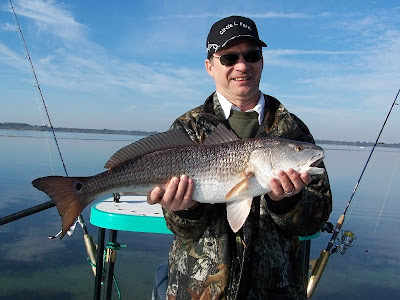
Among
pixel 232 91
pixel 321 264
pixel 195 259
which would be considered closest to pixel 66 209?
pixel 195 259

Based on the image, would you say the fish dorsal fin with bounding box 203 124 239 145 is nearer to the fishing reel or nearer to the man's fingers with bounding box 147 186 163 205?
the man's fingers with bounding box 147 186 163 205

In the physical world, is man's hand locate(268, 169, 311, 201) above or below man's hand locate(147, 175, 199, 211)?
above

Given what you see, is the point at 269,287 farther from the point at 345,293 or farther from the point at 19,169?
the point at 19,169

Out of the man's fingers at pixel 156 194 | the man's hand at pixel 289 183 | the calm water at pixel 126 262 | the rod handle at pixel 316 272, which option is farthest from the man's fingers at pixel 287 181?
the calm water at pixel 126 262

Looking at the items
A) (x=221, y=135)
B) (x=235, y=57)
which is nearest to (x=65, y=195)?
(x=221, y=135)

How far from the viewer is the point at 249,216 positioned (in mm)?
3250

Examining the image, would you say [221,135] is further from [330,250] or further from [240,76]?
[330,250]

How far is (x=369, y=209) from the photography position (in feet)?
44.8

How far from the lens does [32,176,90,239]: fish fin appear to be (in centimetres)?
315

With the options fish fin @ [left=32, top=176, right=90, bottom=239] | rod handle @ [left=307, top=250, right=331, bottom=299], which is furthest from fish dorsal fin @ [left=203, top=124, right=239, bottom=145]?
rod handle @ [left=307, top=250, right=331, bottom=299]

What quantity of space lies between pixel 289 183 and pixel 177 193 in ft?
2.97

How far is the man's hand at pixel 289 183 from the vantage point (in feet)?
9.95

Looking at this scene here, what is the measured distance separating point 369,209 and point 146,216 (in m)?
11.4

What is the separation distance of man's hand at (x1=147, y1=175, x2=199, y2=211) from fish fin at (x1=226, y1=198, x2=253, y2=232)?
345 millimetres
